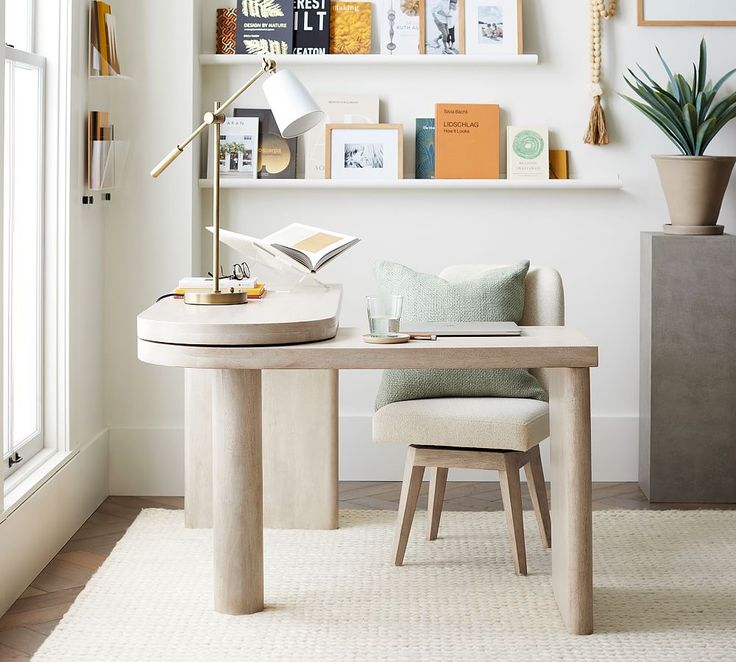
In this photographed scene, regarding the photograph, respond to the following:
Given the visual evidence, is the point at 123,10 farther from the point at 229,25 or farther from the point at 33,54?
the point at 33,54

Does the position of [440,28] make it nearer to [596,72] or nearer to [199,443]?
[596,72]

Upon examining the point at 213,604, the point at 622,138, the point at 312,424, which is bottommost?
the point at 213,604

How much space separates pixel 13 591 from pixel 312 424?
102cm

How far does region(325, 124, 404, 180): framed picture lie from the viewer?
3.99 metres

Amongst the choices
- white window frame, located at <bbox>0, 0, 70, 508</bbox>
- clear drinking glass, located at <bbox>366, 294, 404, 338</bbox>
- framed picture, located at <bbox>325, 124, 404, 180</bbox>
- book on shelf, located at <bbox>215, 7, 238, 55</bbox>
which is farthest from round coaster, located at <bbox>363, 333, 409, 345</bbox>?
book on shelf, located at <bbox>215, 7, 238, 55</bbox>

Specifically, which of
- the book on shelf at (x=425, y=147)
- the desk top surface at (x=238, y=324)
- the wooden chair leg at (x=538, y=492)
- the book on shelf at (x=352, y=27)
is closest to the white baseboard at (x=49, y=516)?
the desk top surface at (x=238, y=324)

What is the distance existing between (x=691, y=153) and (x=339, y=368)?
76.5 inches

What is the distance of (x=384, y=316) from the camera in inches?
101

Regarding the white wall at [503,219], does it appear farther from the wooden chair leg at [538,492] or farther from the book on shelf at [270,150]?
the wooden chair leg at [538,492]

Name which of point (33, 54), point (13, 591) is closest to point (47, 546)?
point (13, 591)

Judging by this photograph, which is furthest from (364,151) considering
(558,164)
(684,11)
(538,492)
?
(538,492)

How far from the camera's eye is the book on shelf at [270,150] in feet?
13.3

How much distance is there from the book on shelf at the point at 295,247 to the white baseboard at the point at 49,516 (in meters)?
0.91

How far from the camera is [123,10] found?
3.84m
